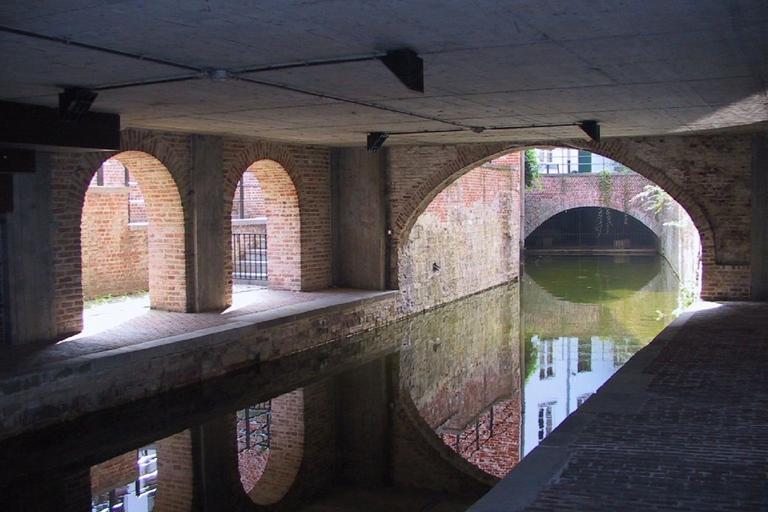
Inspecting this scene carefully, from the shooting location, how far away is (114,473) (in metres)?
6.68

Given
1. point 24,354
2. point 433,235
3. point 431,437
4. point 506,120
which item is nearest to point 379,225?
point 433,235

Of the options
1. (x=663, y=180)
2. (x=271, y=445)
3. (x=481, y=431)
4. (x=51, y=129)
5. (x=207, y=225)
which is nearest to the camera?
(x=51, y=129)

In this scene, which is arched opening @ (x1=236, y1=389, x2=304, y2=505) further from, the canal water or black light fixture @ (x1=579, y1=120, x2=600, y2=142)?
black light fixture @ (x1=579, y1=120, x2=600, y2=142)

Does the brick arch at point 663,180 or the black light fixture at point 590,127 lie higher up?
the black light fixture at point 590,127

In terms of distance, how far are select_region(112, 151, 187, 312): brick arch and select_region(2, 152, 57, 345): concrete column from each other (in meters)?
1.81

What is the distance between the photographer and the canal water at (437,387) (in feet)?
24.1

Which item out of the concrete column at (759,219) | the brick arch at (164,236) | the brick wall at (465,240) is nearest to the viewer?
the brick arch at (164,236)

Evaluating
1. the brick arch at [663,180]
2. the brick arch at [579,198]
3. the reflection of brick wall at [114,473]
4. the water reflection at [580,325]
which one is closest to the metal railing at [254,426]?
the reflection of brick wall at [114,473]

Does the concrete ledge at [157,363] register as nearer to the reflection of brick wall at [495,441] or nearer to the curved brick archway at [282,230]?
the curved brick archway at [282,230]

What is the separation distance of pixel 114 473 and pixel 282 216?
6710 mm

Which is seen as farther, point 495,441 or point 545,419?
point 545,419

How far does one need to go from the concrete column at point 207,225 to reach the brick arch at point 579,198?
16092mm

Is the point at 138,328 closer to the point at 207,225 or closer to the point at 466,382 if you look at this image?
the point at 207,225

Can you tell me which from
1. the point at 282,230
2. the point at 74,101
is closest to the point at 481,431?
the point at 74,101
